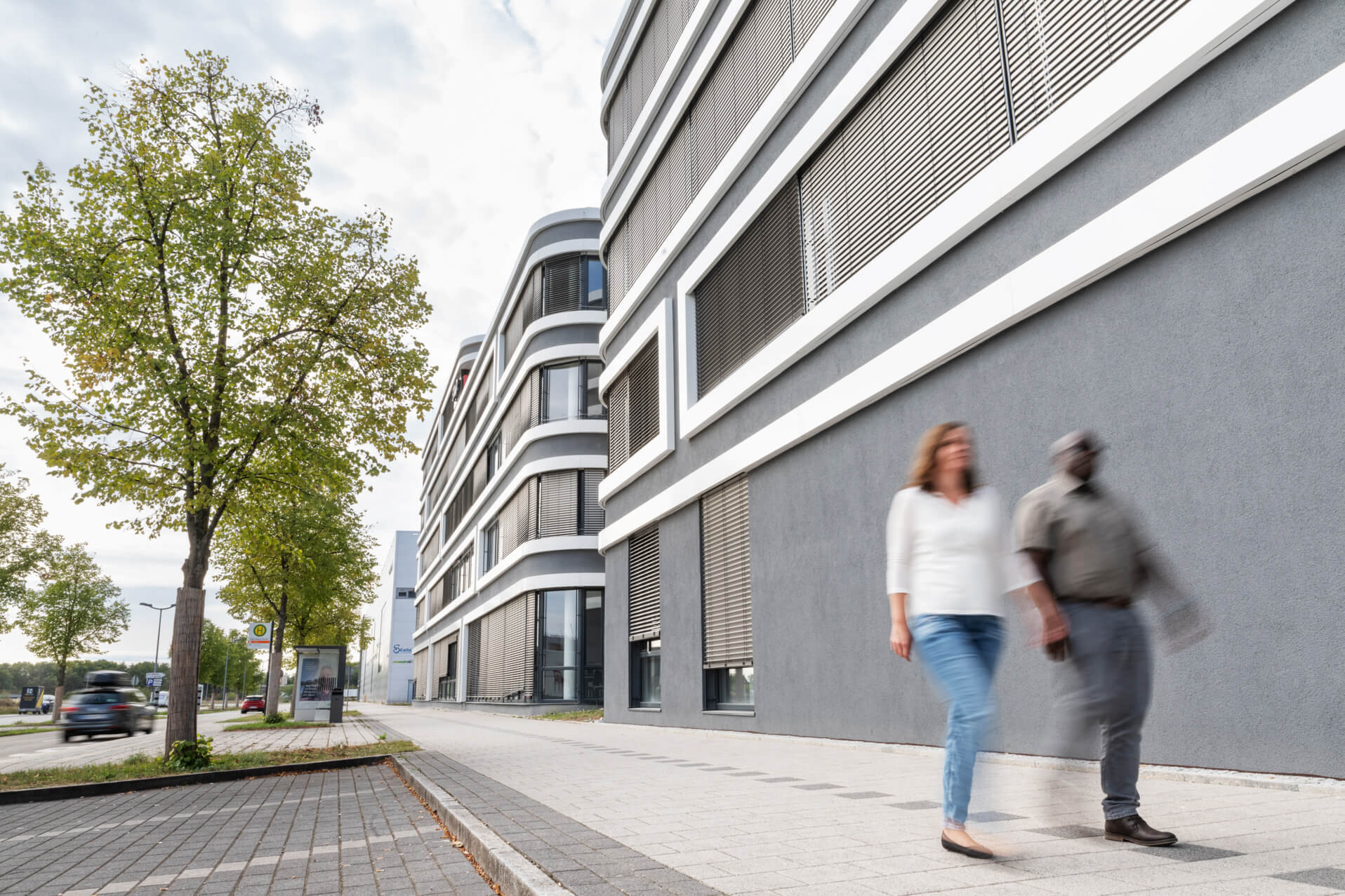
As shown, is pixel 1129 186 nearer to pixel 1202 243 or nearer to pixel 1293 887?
pixel 1202 243

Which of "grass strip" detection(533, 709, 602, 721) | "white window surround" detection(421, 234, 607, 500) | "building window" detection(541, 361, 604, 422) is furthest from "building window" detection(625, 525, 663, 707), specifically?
"white window surround" detection(421, 234, 607, 500)

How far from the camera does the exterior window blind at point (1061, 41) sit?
7.10 metres

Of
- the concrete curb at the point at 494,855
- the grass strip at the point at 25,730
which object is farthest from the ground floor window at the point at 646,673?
the grass strip at the point at 25,730

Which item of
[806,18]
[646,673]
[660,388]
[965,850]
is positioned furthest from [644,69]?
[965,850]

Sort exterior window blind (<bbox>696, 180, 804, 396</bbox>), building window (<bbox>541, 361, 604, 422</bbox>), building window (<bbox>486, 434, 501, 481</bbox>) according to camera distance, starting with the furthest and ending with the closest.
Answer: building window (<bbox>486, 434, 501, 481</bbox>) → building window (<bbox>541, 361, 604, 422</bbox>) → exterior window blind (<bbox>696, 180, 804, 396</bbox>)

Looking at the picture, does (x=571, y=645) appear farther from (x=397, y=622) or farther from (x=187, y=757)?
(x=397, y=622)

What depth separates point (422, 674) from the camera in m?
63.8

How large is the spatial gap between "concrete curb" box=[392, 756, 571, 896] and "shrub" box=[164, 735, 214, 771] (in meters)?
5.45

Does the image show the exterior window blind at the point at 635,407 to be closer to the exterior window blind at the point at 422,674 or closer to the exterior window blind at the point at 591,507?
the exterior window blind at the point at 591,507

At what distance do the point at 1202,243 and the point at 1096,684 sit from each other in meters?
3.77

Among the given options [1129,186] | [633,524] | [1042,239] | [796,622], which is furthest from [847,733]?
[633,524]

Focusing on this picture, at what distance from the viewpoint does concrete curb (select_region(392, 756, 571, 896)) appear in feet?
12.6

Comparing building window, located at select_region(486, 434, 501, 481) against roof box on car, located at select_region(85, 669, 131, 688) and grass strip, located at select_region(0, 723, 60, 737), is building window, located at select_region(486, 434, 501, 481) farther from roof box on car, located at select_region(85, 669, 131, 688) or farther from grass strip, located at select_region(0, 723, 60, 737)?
grass strip, located at select_region(0, 723, 60, 737)

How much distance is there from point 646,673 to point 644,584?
1850 millimetres
